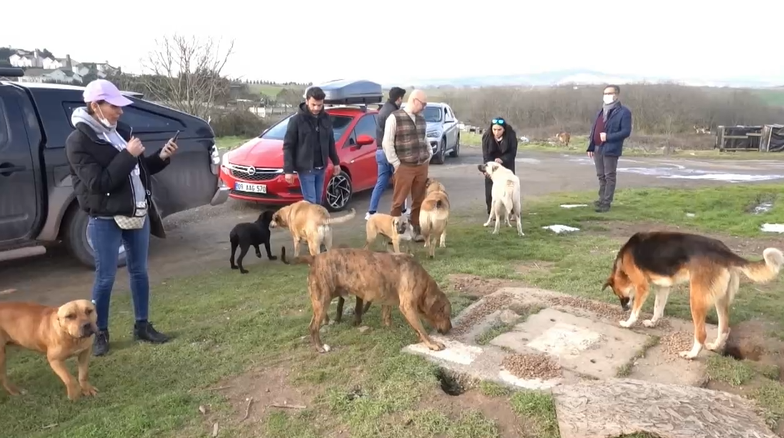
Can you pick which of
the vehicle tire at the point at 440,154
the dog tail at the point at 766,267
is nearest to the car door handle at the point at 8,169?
the dog tail at the point at 766,267

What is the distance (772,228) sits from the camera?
8.63 m

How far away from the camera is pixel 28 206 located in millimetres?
6020

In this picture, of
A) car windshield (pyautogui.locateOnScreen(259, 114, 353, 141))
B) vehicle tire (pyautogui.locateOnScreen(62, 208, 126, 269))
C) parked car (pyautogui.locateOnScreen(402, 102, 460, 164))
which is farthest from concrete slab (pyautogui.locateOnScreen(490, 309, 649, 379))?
parked car (pyautogui.locateOnScreen(402, 102, 460, 164))

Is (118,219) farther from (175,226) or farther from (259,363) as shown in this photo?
(175,226)

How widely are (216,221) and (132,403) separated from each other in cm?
605

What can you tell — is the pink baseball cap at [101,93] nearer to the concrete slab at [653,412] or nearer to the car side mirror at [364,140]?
the concrete slab at [653,412]

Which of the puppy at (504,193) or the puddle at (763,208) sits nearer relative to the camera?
the puppy at (504,193)

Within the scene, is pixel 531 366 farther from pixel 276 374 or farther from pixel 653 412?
pixel 276 374

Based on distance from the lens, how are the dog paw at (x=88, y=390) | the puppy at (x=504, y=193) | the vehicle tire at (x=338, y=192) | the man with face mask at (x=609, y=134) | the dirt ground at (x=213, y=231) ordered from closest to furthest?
the dog paw at (x=88, y=390)
the dirt ground at (x=213, y=231)
the puppy at (x=504, y=193)
the man with face mask at (x=609, y=134)
the vehicle tire at (x=338, y=192)

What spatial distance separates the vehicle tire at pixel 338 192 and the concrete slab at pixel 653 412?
7.18 meters

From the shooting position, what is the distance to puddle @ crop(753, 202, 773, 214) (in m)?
10.1

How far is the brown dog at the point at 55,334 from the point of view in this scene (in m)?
3.70

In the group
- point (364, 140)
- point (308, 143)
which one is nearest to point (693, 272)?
point (308, 143)

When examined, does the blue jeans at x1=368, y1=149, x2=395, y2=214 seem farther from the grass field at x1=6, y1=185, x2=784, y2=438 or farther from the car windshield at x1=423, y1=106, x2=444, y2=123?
the car windshield at x1=423, y1=106, x2=444, y2=123
